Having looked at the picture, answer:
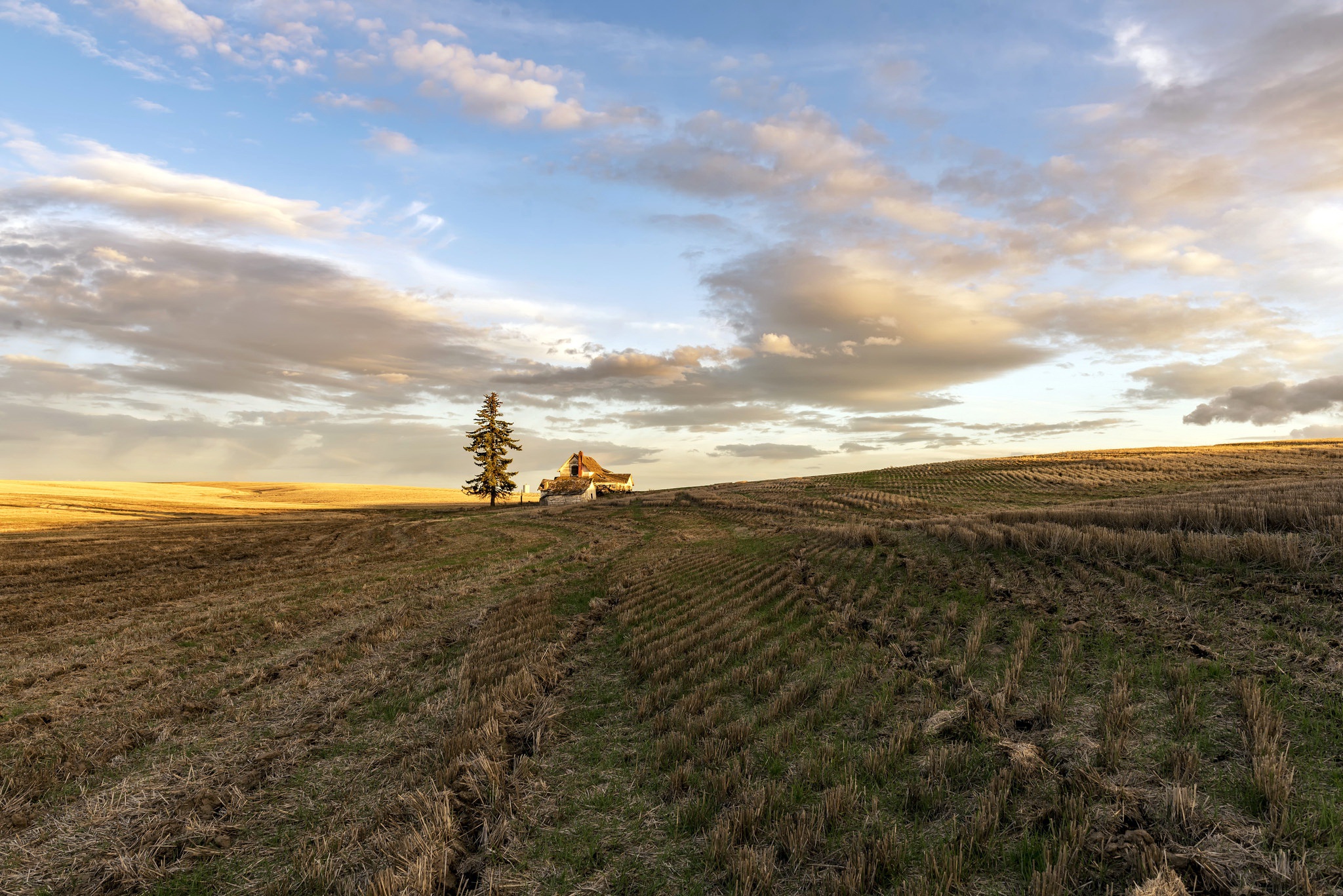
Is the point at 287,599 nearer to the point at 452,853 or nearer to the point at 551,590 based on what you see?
the point at 551,590

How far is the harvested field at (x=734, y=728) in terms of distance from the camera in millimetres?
5156

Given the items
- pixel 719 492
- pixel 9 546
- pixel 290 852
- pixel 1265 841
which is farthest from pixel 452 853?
pixel 719 492

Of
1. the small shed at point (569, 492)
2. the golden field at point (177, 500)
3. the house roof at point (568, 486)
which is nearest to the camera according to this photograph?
the golden field at point (177, 500)

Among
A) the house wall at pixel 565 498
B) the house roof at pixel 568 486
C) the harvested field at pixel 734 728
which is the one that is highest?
the house roof at pixel 568 486

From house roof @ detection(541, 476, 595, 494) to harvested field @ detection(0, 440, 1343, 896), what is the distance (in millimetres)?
58674

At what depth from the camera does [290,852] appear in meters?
5.82

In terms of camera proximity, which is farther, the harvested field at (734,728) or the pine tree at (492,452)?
the pine tree at (492,452)

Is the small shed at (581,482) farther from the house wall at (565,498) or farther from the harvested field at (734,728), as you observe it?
the harvested field at (734,728)

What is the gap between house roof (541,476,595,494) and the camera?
77.4 meters

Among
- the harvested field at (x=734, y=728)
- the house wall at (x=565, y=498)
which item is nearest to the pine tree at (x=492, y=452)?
the house wall at (x=565, y=498)

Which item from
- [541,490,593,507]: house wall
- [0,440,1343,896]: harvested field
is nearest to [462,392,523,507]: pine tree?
[541,490,593,507]: house wall

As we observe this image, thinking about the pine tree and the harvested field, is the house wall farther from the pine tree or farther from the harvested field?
the harvested field

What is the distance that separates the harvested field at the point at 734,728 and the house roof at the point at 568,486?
58674mm

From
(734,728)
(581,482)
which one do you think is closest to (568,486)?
(581,482)
